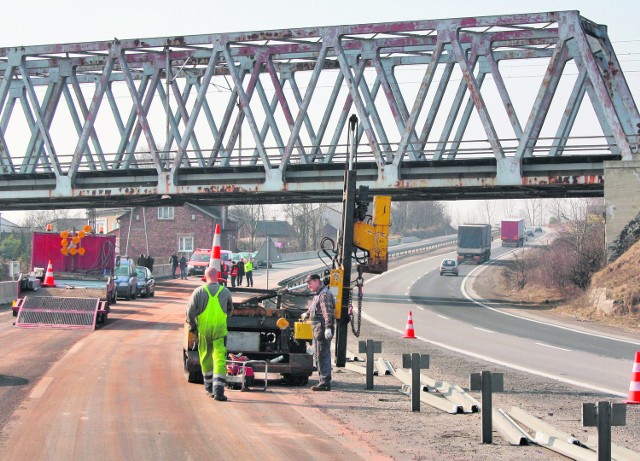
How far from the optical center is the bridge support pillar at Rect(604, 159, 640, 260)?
35812 mm

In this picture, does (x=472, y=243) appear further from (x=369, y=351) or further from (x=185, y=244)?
(x=369, y=351)

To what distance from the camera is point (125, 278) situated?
39000 millimetres

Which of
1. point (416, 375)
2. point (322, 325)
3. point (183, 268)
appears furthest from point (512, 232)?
point (416, 375)

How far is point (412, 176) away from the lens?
39.6 metres

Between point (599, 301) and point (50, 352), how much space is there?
23.2 metres

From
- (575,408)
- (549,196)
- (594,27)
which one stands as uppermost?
(594,27)

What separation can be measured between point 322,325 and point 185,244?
8271cm

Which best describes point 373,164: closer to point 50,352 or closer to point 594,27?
point 594,27

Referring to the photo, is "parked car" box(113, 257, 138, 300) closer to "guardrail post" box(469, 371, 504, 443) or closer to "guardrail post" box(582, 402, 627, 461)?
"guardrail post" box(469, 371, 504, 443)

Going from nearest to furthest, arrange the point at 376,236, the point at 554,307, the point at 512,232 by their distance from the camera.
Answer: the point at 376,236, the point at 554,307, the point at 512,232

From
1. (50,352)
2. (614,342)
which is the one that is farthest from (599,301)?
(50,352)

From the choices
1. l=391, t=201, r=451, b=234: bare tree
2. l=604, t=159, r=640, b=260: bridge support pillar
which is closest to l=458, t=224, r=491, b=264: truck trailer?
l=604, t=159, r=640, b=260: bridge support pillar

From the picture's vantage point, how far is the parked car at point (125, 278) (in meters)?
38.7

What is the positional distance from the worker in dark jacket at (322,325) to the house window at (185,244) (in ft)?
269
